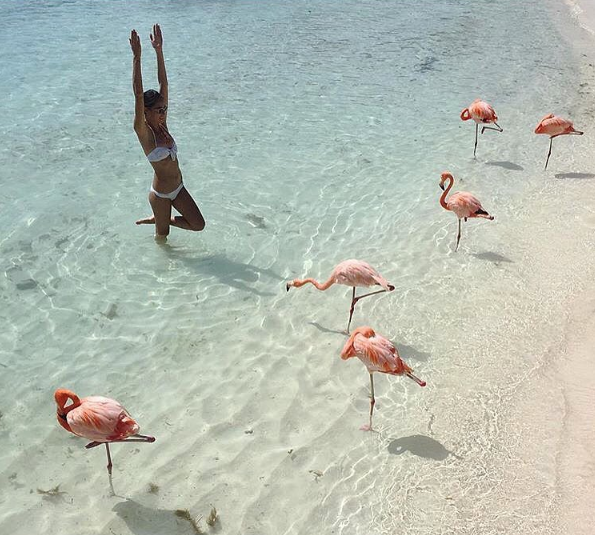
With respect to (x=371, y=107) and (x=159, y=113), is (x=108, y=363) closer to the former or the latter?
(x=159, y=113)

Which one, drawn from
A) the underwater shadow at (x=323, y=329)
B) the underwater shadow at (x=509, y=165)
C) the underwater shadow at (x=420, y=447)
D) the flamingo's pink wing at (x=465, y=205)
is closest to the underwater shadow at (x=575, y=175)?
the underwater shadow at (x=509, y=165)

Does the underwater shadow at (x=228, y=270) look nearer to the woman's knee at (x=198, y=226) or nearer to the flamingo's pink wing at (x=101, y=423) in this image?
the woman's knee at (x=198, y=226)

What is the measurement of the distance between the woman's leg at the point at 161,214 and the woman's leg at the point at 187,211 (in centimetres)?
10

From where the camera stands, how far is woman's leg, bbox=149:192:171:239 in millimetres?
7133

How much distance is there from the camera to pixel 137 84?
6125 mm

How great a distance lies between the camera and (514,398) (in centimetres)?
520

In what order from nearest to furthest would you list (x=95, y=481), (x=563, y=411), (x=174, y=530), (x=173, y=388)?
(x=174, y=530) → (x=95, y=481) → (x=563, y=411) → (x=173, y=388)

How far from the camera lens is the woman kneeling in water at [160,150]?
629 cm

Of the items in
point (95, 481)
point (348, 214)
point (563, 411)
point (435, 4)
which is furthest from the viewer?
point (435, 4)

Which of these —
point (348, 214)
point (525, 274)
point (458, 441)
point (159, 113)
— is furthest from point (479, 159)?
point (458, 441)

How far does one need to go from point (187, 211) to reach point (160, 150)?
2.56ft

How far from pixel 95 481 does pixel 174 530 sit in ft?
2.47

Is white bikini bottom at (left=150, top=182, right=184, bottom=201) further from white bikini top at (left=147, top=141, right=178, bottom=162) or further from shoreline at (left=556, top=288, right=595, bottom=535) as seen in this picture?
shoreline at (left=556, top=288, right=595, bottom=535)

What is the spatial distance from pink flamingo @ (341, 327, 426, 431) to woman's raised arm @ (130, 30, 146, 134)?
A: 304 cm
